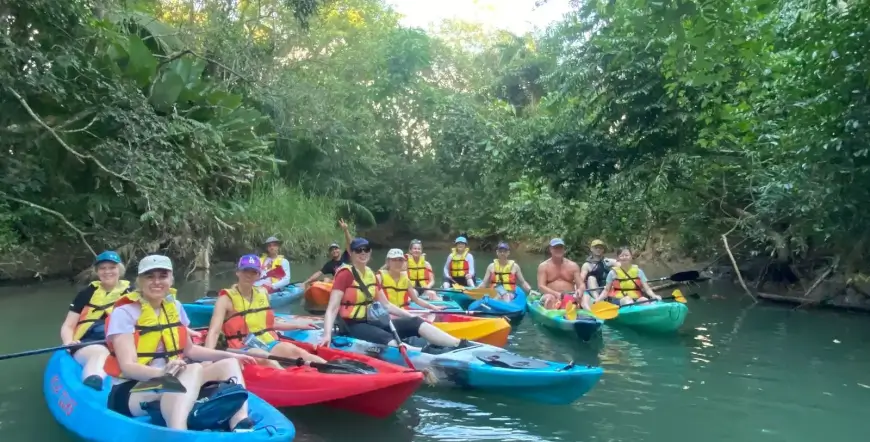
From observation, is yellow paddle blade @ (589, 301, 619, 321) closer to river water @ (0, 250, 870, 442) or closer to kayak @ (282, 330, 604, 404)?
river water @ (0, 250, 870, 442)

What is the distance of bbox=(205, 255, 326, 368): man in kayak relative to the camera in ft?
17.5

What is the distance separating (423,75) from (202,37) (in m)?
15.4

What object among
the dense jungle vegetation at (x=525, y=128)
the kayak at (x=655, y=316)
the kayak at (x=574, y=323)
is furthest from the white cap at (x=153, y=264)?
the kayak at (x=655, y=316)

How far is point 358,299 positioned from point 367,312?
0.51 ft

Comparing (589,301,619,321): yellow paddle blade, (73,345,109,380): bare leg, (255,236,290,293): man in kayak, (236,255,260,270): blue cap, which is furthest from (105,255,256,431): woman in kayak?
(255,236,290,293): man in kayak

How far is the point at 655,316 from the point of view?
859 centimetres

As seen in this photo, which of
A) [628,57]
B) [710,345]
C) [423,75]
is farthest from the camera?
[423,75]

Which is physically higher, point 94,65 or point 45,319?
point 94,65

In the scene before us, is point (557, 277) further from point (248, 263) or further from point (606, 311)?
point (248, 263)

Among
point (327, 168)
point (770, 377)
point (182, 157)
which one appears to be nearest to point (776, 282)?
point (770, 377)

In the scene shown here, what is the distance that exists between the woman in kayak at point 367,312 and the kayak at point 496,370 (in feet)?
0.49

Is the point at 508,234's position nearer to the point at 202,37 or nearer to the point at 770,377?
the point at 202,37

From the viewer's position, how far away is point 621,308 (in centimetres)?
877

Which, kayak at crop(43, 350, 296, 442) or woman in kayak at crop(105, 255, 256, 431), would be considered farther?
woman in kayak at crop(105, 255, 256, 431)
